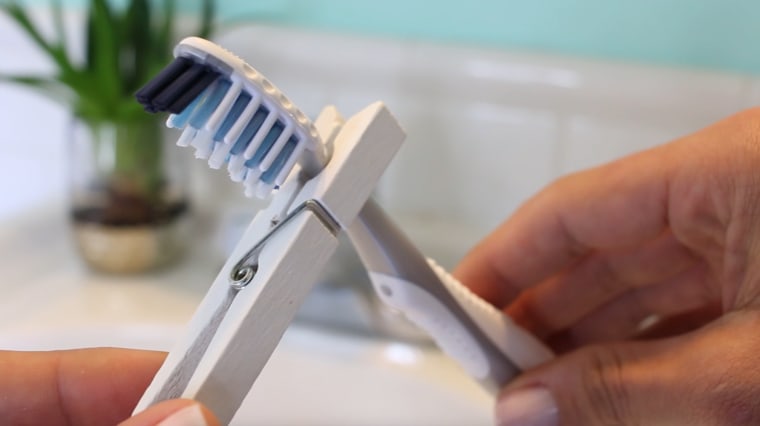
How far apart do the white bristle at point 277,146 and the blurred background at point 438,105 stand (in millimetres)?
226

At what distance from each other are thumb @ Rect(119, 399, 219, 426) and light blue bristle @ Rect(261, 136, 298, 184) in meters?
0.07

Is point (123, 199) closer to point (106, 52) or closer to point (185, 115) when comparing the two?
point (106, 52)

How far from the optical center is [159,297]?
50 cm

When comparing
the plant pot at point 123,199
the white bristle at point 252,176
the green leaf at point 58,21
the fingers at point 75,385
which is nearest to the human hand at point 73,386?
the fingers at point 75,385

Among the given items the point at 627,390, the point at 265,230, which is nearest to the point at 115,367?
the point at 265,230

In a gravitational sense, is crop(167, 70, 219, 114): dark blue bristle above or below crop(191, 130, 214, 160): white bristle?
above

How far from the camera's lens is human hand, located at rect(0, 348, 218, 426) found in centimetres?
31

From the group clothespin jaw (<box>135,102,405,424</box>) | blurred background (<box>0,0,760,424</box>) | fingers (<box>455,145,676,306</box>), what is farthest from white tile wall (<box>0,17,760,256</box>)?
clothespin jaw (<box>135,102,405,424</box>)

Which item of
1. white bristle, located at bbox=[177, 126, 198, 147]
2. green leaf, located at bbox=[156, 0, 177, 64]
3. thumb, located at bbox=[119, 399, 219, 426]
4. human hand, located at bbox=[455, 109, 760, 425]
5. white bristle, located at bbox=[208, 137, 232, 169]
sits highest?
white bristle, located at bbox=[177, 126, 198, 147]

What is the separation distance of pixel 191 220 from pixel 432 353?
0.66ft

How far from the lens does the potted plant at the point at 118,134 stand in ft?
1.66

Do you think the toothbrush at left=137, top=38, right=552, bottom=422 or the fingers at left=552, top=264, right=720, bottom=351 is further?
the fingers at left=552, top=264, right=720, bottom=351

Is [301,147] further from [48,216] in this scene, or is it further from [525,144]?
[48,216]

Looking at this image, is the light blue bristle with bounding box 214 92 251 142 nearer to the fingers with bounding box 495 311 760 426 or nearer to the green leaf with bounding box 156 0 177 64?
the fingers with bounding box 495 311 760 426
